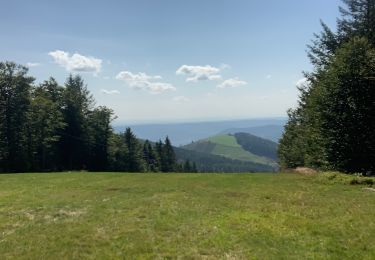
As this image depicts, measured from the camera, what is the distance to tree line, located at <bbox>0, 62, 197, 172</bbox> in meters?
76.4

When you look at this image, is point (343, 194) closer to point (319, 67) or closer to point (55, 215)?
point (55, 215)

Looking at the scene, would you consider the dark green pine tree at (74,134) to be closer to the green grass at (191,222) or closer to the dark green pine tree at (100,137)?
the dark green pine tree at (100,137)

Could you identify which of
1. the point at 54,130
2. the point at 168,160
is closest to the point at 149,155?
the point at 168,160

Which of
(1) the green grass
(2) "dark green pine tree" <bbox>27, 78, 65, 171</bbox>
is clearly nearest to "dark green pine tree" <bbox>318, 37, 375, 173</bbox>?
(1) the green grass

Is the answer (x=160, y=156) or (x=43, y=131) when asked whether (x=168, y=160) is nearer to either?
(x=160, y=156)

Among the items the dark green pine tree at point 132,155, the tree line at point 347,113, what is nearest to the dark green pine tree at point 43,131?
the dark green pine tree at point 132,155

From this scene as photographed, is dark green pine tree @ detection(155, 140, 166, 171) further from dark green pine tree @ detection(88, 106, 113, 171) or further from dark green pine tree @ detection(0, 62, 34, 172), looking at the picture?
dark green pine tree @ detection(0, 62, 34, 172)

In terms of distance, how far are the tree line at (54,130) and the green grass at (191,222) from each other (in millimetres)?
53130

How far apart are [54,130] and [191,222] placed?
71.8 metres

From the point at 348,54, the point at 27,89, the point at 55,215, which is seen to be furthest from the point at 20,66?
the point at 55,215

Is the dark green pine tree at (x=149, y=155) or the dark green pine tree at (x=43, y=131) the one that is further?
the dark green pine tree at (x=149, y=155)

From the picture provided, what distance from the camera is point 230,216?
18.2 meters

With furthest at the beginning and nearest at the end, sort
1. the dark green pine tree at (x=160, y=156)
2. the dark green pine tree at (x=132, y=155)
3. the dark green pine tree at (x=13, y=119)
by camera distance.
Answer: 1. the dark green pine tree at (x=160, y=156)
2. the dark green pine tree at (x=132, y=155)
3. the dark green pine tree at (x=13, y=119)

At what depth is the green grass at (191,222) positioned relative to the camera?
13656 mm
